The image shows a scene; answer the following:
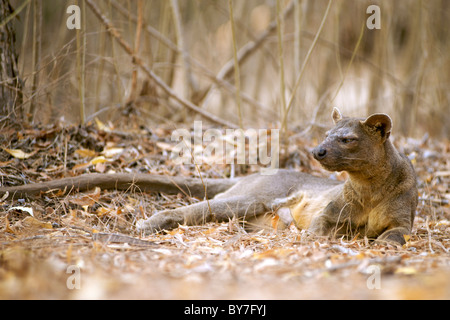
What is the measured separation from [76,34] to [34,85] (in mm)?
698

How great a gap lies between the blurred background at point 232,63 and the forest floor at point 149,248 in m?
0.70

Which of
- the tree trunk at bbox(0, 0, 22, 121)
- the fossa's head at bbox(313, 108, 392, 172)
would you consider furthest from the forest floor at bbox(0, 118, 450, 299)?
the fossa's head at bbox(313, 108, 392, 172)

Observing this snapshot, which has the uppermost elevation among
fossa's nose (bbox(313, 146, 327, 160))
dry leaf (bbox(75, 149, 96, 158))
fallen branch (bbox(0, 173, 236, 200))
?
fossa's nose (bbox(313, 146, 327, 160))

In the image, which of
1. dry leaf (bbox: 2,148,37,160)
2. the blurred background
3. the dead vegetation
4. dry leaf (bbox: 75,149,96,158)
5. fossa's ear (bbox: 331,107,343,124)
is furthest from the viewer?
the blurred background

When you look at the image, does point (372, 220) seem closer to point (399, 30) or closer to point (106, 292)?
point (106, 292)

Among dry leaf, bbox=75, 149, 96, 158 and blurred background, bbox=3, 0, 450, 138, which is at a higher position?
blurred background, bbox=3, 0, 450, 138

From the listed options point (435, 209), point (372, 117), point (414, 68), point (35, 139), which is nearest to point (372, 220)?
point (372, 117)

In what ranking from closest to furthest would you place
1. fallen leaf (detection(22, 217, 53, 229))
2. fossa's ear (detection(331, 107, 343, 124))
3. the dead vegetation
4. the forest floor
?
1. the forest floor
2. the dead vegetation
3. fallen leaf (detection(22, 217, 53, 229))
4. fossa's ear (detection(331, 107, 343, 124))

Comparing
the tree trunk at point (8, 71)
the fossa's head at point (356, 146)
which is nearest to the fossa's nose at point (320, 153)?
the fossa's head at point (356, 146)

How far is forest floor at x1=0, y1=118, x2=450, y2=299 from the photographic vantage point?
228 centimetres

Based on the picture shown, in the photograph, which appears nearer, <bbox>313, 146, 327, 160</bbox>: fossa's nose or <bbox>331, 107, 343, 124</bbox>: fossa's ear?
<bbox>313, 146, 327, 160</bbox>: fossa's nose

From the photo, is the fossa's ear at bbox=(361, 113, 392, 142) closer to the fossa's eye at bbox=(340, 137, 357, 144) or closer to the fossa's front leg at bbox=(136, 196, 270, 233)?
the fossa's eye at bbox=(340, 137, 357, 144)

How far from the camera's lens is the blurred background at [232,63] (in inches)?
199
